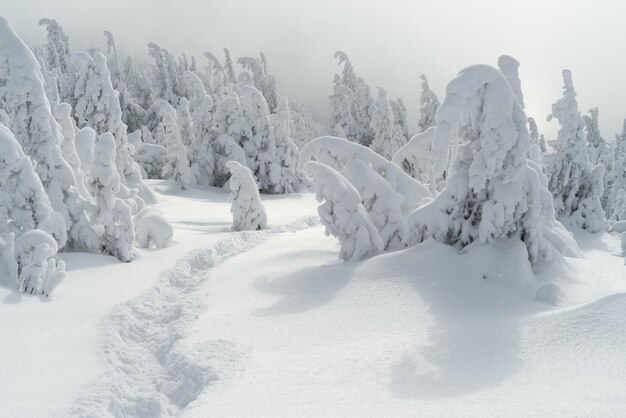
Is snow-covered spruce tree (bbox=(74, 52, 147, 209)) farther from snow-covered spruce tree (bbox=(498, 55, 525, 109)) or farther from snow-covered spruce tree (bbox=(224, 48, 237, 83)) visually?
snow-covered spruce tree (bbox=(224, 48, 237, 83))

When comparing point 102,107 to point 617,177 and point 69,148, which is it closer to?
point 69,148

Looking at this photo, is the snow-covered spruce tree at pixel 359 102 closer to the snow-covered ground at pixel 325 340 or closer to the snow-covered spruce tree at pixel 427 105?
the snow-covered spruce tree at pixel 427 105

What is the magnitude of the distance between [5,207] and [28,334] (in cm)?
412

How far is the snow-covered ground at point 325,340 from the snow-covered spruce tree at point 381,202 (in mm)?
1649

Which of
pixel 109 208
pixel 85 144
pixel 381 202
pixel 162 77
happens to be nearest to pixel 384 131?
pixel 162 77

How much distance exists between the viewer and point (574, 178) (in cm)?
2247

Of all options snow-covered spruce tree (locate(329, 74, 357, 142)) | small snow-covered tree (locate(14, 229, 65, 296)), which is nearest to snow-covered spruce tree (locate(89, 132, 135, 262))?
small snow-covered tree (locate(14, 229, 65, 296))

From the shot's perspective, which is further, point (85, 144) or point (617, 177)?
point (617, 177)

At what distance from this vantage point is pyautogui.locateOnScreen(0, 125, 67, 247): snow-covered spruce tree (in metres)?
9.61

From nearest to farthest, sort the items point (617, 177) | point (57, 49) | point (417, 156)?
point (417, 156) → point (617, 177) → point (57, 49)

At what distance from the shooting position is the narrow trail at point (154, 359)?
223 inches

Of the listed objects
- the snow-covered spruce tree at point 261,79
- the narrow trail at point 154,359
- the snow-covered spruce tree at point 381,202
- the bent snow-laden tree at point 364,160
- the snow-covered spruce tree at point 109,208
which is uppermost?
the snow-covered spruce tree at point 261,79

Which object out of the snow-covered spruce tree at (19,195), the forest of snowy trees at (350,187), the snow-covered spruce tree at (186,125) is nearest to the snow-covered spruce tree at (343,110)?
the snow-covered spruce tree at (186,125)

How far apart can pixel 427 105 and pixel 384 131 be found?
190 inches
